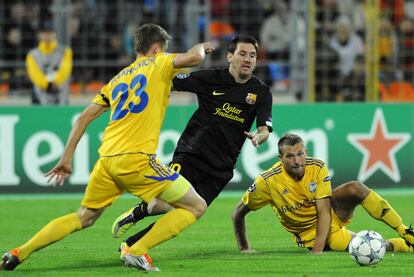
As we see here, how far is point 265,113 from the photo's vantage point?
9406mm

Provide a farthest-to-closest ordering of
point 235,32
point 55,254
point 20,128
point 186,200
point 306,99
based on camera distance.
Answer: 1. point 235,32
2. point 306,99
3. point 20,128
4. point 55,254
5. point 186,200

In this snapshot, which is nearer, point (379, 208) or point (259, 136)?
point (259, 136)

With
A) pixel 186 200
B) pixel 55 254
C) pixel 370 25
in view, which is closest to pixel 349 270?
pixel 186 200

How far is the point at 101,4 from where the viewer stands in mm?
19891

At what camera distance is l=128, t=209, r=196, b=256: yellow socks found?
8.14m

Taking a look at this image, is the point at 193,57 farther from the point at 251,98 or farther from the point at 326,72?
the point at 326,72

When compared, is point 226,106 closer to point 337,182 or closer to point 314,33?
point 337,182

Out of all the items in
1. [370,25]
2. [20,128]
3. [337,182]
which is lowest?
[337,182]

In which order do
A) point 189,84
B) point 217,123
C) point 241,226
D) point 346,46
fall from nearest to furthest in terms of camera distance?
point 241,226 < point 217,123 < point 189,84 < point 346,46

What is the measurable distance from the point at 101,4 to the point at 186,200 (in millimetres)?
12235

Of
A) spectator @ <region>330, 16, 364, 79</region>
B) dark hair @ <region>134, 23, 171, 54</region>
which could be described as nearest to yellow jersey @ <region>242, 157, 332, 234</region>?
dark hair @ <region>134, 23, 171, 54</region>

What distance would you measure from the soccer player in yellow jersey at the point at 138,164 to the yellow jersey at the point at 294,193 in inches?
53.5

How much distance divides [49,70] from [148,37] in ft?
33.0

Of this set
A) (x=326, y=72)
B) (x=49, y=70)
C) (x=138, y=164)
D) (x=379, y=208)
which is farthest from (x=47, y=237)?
(x=326, y=72)
